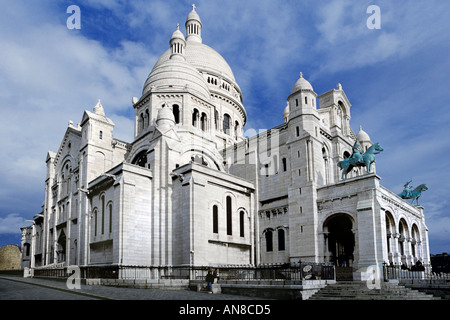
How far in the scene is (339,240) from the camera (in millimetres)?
36750

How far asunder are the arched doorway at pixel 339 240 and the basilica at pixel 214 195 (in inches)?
4.6

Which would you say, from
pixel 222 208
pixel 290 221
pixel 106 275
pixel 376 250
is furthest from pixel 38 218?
pixel 376 250

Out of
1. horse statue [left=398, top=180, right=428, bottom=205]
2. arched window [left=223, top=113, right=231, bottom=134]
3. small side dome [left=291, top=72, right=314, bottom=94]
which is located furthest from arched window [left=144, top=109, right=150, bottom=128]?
horse statue [left=398, top=180, right=428, bottom=205]

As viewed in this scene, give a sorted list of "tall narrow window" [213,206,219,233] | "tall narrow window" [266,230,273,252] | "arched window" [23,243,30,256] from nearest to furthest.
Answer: "tall narrow window" [213,206,219,233] < "tall narrow window" [266,230,273,252] < "arched window" [23,243,30,256]

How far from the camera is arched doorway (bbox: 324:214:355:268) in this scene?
33.9 m

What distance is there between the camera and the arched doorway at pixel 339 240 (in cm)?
3394

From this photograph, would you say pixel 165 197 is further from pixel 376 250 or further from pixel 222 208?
pixel 376 250

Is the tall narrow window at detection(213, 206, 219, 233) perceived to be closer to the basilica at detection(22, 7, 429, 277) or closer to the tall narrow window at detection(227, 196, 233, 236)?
the basilica at detection(22, 7, 429, 277)

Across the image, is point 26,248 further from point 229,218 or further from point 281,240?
point 281,240

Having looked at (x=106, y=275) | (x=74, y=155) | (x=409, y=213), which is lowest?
(x=106, y=275)

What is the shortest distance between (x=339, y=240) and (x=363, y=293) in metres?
16.5

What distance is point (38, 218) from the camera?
54.1m
